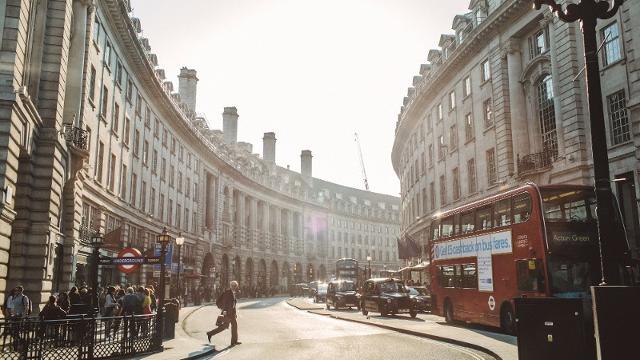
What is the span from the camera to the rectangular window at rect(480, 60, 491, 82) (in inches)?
1389

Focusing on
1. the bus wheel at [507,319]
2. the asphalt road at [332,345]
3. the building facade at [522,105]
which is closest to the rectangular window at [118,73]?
the asphalt road at [332,345]

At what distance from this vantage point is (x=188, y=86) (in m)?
62.4

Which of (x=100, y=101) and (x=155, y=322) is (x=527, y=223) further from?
(x=100, y=101)

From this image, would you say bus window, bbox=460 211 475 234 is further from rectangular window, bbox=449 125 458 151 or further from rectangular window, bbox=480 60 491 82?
rectangular window, bbox=449 125 458 151

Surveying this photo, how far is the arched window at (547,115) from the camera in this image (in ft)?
98.0

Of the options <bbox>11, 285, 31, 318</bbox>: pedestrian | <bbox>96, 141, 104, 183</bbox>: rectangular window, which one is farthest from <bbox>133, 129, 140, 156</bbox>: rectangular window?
<bbox>11, 285, 31, 318</bbox>: pedestrian

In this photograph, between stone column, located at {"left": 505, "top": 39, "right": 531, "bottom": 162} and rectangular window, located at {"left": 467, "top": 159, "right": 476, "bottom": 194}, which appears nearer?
stone column, located at {"left": 505, "top": 39, "right": 531, "bottom": 162}

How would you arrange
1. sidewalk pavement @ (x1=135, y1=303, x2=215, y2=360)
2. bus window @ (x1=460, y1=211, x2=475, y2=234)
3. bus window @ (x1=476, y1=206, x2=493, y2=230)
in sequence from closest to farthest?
sidewalk pavement @ (x1=135, y1=303, x2=215, y2=360) < bus window @ (x1=476, y1=206, x2=493, y2=230) < bus window @ (x1=460, y1=211, x2=475, y2=234)

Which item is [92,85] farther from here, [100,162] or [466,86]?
[466,86]

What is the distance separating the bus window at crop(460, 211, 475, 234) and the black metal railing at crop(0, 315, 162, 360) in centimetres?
1172

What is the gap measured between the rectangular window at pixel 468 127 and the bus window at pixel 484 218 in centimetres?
1789

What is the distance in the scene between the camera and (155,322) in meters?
15.3

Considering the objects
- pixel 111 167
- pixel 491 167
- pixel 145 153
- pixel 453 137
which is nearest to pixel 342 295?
pixel 491 167

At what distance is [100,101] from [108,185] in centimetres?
521
